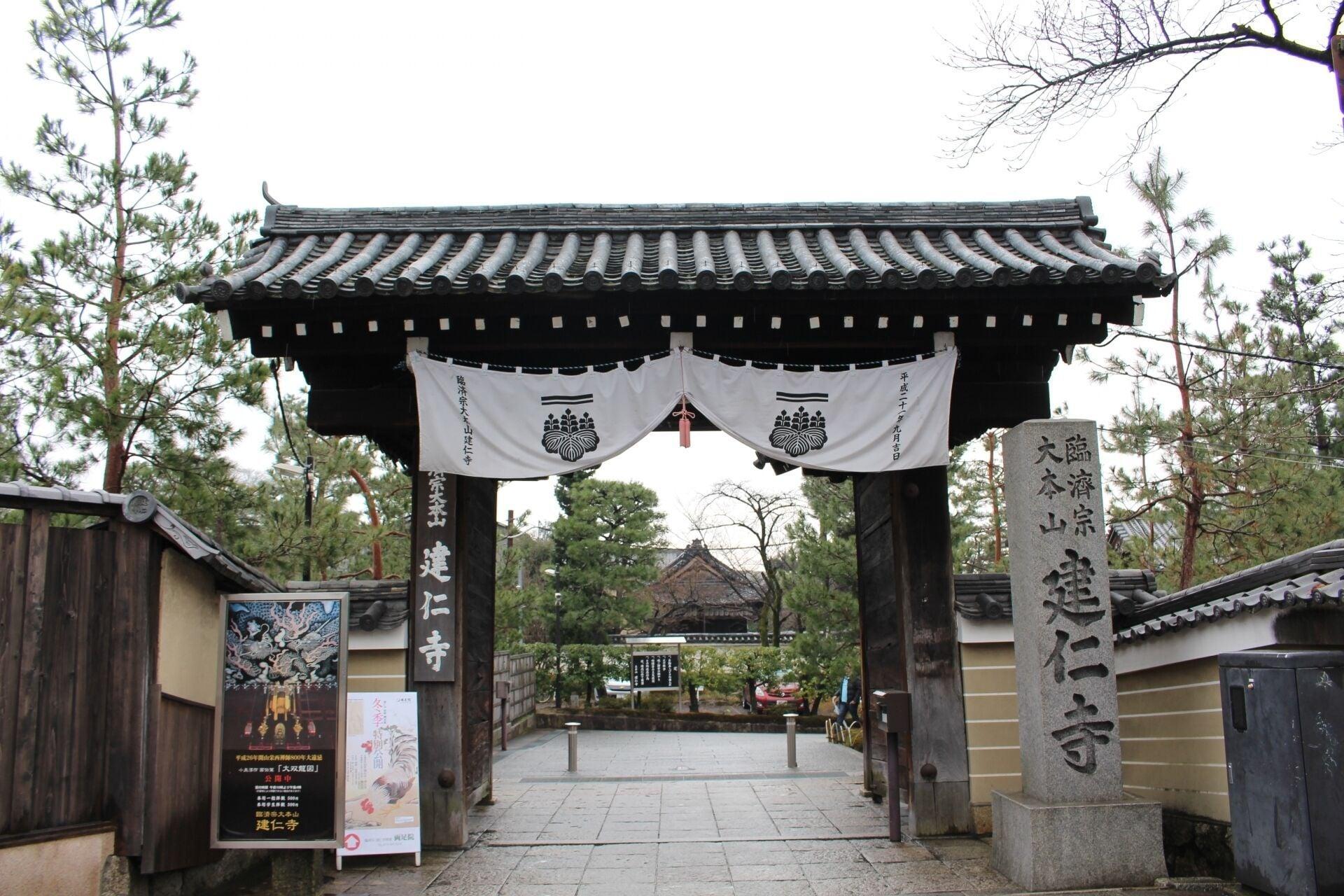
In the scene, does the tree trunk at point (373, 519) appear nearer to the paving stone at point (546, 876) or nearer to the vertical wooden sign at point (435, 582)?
the vertical wooden sign at point (435, 582)

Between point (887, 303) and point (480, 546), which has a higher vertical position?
point (887, 303)

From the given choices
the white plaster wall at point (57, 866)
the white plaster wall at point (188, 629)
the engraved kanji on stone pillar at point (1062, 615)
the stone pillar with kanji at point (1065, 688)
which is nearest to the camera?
the white plaster wall at point (57, 866)

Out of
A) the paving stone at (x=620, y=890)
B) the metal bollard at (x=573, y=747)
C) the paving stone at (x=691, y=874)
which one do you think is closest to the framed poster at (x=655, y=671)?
the metal bollard at (x=573, y=747)

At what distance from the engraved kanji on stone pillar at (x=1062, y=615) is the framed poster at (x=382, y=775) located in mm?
4886

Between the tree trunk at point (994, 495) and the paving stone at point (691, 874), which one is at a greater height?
the tree trunk at point (994, 495)

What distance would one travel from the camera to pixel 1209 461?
14.0 meters

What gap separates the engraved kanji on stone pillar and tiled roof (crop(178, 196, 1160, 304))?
Result: 138 centimetres

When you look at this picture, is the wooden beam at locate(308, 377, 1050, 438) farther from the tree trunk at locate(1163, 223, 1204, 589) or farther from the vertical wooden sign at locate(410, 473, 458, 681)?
the tree trunk at locate(1163, 223, 1204, 589)

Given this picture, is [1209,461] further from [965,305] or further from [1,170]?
[1,170]

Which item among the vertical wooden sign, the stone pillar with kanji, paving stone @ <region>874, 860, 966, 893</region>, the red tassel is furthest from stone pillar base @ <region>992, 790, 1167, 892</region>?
the vertical wooden sign

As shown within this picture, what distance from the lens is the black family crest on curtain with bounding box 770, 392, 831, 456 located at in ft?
26.3

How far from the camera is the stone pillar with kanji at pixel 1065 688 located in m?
6.77

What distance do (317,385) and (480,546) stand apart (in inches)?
94.9

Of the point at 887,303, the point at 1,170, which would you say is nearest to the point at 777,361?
the point at 887,303
